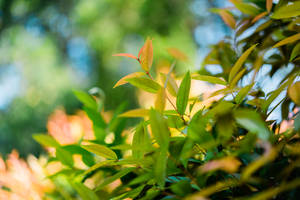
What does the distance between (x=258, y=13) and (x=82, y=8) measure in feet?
8.68

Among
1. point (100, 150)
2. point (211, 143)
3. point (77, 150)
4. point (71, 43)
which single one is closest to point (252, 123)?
point (211, 143)

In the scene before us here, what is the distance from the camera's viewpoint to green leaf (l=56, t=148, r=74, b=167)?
1.06ft

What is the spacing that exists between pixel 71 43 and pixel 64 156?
383cm

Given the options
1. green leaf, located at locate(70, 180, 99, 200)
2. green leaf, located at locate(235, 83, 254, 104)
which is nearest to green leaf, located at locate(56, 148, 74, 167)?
green leaf, located at locate(70, 180, 99, 200)

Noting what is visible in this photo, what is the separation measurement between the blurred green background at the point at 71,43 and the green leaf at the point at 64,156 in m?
1.67

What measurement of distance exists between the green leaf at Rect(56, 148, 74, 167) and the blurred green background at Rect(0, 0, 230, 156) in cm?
167

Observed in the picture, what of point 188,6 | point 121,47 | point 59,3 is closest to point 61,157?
point 121,47

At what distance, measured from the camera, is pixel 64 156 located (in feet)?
1.08

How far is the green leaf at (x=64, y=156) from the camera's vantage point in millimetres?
323

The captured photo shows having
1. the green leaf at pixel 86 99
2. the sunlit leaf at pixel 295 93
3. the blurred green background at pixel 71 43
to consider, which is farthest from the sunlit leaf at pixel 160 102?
the blurred green background at pixel 71 43

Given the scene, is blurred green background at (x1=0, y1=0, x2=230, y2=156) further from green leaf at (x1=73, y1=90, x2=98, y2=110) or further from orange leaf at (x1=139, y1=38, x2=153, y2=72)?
orange leaf at (x1=139, y1=38, x2=153, y2=72)

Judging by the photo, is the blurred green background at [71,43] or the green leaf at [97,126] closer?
the green leaf at [97,126]

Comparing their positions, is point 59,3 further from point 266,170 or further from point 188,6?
point 266,170

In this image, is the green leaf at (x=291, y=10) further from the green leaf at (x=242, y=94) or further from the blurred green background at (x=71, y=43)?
the blurred green background at (x=71, y=43)
